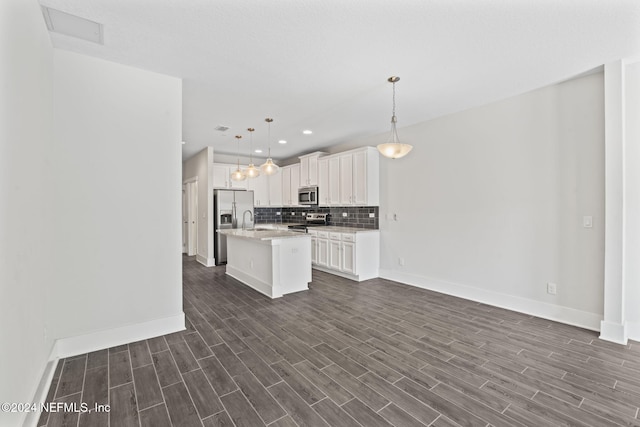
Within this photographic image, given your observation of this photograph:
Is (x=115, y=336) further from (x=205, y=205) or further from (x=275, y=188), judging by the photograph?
(x=275, y=188)

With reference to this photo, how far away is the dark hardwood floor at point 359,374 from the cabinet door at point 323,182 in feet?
10.4

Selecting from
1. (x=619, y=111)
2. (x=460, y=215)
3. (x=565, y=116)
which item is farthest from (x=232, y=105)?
(x=619, y=111)

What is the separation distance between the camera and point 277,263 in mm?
4246

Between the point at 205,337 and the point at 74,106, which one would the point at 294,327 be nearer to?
the point at 205,337

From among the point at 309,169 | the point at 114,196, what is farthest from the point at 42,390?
the point at 309,169

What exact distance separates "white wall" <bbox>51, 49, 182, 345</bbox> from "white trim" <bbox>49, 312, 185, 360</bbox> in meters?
0.03

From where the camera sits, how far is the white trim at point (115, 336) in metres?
2.58

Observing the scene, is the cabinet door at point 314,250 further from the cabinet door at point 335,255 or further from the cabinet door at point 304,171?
the cabinet door at point 304,171

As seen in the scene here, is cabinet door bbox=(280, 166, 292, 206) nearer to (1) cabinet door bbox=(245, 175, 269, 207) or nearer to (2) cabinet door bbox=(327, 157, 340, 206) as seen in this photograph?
(1) cabinet door bbox=(245, 175, 269, 207)

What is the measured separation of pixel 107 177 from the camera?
2.80 meters

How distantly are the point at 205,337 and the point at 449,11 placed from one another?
3.54m

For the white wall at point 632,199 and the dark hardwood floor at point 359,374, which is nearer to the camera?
the dark hardwood floor at point 359,374

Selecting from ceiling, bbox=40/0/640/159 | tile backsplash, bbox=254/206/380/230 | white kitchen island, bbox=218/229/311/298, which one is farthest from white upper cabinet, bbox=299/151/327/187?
ceiling, bbox=40/0/640/159

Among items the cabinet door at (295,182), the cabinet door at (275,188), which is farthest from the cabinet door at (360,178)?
the cabinet door at (275,188)
